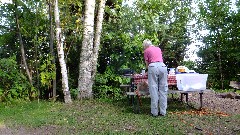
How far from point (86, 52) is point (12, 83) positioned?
2415 mm

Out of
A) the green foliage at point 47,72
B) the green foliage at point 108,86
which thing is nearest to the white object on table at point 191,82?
the green foliage at point 108,86

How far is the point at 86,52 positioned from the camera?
33.7 feet

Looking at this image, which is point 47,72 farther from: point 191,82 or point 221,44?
point 221,44

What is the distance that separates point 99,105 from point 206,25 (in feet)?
35.7

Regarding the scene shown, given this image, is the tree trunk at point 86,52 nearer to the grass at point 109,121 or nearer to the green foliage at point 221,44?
the grass at point 109,121

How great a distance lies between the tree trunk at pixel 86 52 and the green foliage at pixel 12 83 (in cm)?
157

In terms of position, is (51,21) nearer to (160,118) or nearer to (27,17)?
(27,17)

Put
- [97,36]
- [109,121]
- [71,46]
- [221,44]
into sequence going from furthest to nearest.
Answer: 1. [221,44]
2. [71,46]
3. [97,36]
4. [109,121]

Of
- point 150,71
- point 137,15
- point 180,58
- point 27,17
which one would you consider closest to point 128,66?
point 137,15

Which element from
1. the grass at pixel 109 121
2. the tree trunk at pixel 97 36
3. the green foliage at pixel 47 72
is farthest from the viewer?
the tree trunk at pixel 97 36

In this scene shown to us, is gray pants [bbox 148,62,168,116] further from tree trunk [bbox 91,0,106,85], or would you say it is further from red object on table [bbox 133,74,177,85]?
tree trunk [bbox 91,0,106,85]

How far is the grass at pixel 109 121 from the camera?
5.67 meters

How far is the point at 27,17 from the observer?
35.0ft

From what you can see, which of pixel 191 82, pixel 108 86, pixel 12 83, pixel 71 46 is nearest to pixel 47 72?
pixel 12 83
